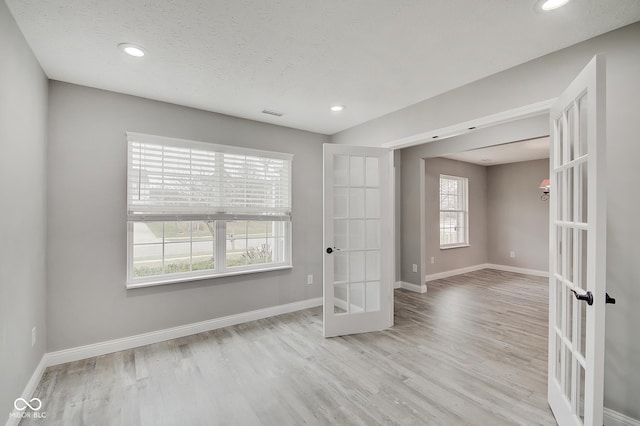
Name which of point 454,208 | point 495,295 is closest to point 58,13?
point 495,295

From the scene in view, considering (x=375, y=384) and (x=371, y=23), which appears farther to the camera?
(x=375, y=384)

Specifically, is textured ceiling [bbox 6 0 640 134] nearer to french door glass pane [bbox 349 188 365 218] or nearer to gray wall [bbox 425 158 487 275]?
french door glass pane [bbox 349 188 365 218]

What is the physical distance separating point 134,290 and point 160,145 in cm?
150

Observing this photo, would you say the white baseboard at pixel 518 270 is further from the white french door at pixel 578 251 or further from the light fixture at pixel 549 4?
the light fixture at pixel 549 4

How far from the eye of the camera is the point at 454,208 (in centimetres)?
650

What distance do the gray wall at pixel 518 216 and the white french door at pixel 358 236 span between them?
4820 millimetres

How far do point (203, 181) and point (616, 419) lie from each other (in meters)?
3.85

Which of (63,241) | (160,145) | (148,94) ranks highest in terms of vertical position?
(148,94)

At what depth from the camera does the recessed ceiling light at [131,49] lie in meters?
2.04

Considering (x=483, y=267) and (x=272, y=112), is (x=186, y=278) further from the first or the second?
(x=483, y=267)

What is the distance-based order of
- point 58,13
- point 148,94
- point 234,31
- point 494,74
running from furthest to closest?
point 148,94 → point 494,74 → point 234,31 → point 58,13

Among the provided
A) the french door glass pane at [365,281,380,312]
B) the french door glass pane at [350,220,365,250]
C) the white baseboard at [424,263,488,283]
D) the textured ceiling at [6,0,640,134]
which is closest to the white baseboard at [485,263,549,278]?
the white baseboard at [424,263,488,283]

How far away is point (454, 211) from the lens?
21.2ft

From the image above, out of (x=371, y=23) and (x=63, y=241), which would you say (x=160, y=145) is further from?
(x=371, y=23)
